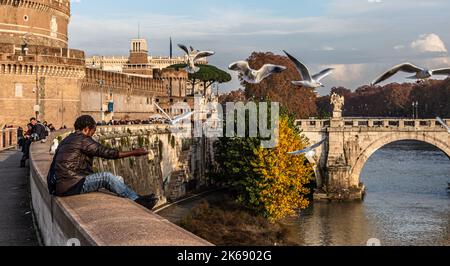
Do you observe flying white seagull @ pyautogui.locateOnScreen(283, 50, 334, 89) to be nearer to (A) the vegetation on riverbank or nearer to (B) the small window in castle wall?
(A) the vegetation on riverbank

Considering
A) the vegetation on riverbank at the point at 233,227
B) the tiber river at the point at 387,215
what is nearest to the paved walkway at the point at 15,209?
the vegetation on riverbank at the point at 233,227

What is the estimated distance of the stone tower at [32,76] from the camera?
3591cm

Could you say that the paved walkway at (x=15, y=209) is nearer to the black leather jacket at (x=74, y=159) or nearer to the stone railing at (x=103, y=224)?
the stone railing at (x=103, y=224)

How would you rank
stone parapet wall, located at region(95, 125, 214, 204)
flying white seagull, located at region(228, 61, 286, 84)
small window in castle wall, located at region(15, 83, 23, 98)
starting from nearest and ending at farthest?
flying white seagull, located at region(228, 61, 286, 84) < stone parapet wall, located at region(95, 125, 214, 204) < small window in castle wall, located at region(15, 83, 23, 98)

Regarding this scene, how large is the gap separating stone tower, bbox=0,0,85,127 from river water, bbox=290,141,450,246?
14265mm

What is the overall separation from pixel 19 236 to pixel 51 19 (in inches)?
1473

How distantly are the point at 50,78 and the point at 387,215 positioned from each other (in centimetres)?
1908

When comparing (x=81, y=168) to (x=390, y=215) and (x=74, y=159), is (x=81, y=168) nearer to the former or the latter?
(x=74, y=159)

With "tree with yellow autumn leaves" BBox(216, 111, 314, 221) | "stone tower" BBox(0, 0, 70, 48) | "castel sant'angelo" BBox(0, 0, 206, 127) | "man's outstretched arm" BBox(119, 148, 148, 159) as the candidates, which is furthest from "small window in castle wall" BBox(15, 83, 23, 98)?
"man's outstretched arm" BBox(119, 148, 148, 159)

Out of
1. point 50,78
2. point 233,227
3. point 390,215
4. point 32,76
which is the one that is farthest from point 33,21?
point 390,215

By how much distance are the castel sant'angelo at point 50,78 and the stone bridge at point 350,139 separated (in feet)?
43.3

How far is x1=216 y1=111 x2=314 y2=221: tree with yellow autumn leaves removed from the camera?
105 ft

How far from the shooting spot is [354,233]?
31.6 metres

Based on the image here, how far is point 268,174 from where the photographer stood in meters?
32.4
